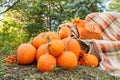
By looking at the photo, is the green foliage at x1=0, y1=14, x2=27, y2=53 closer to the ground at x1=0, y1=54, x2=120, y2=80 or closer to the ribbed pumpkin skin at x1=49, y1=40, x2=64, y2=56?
the ground at x1=0, y1=54, x2=120, y2=80

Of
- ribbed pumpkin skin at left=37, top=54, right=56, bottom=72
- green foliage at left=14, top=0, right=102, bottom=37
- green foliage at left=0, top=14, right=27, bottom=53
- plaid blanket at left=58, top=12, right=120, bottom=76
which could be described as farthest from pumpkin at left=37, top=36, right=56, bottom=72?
green foliage at left=14, top=0, right=102, bottom=37

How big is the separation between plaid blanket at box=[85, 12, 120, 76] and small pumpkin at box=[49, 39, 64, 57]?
2.54ft

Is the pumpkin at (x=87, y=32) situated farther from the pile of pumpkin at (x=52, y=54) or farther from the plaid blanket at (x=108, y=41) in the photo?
the pile of pumpkin at (x=52, y=54)

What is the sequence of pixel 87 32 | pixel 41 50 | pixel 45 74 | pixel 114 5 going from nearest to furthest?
pixel 45 74 → pixel 41 50 → pixel 87 32 → pixel 114 5

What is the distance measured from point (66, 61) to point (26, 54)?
18.8 inches

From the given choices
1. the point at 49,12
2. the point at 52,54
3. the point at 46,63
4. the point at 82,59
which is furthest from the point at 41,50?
the point at 49,12

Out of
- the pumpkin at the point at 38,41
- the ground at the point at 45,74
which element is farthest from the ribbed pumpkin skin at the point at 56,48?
the pumpkin at the point at 38,41

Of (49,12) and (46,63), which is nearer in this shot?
(46,63)

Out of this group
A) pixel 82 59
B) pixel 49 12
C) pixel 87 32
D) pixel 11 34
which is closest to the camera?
pixel 82 59

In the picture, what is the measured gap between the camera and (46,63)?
310cm

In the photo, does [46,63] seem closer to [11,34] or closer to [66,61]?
[66,61]

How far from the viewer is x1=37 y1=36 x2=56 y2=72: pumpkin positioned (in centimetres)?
310

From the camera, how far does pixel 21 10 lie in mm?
6848

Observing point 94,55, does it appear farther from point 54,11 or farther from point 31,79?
point 54,11
